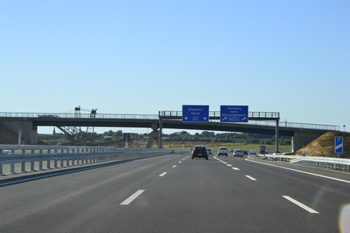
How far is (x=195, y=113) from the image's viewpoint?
5856 cm

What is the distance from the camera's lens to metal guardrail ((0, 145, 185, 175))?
50.5 feet

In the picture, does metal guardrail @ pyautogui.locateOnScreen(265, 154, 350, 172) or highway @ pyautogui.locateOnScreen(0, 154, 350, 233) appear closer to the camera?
highway @ pyautogui.locateOnScreen(0, 154, 350, 233)

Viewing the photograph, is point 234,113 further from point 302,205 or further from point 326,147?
point 302,205

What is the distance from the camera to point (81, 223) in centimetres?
655

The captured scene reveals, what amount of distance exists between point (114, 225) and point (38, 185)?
6.29 meters

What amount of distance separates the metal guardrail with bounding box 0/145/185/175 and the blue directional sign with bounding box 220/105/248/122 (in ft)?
34.3

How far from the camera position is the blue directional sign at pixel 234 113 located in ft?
185

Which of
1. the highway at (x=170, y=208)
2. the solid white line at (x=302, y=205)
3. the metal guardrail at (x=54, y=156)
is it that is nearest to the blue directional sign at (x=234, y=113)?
the metal guardrail at (x=54, y=156)

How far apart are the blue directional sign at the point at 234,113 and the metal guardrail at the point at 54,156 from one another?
34.3ft

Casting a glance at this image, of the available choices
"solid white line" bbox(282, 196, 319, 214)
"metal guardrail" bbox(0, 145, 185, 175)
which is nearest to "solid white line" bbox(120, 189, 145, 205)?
"solid white line" bbox(282, 196, 319, 214)

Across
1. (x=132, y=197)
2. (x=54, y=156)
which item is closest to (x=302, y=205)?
(x=132, y=197)

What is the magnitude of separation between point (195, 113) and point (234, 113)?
5424 mm

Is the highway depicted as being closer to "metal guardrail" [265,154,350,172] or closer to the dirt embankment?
"metal guardrail" [265,154,350,172]

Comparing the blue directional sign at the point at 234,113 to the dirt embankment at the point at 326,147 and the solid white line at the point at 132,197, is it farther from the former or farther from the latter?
the solid white line at the point at 132,197
